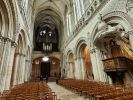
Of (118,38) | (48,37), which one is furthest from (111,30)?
(48,37)

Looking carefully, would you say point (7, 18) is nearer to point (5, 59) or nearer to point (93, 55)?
point (5, 59)

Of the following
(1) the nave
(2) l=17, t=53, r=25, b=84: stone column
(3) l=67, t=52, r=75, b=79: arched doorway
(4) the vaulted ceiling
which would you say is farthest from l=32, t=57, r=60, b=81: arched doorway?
(1) the nave

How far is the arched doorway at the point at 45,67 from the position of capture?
986 inches

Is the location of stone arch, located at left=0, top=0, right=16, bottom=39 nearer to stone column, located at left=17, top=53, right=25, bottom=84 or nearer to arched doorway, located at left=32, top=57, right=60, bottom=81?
stone column, located at left=17, top=53, right=25, bottom=84

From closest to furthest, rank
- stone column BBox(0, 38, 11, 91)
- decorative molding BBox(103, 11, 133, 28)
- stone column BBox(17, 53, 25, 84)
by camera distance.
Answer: decorative molding BBox(103, 11, 133, 28), stone column BBox(0, 38, 11, 91), stone column BBox(17, 53, 25, 84)

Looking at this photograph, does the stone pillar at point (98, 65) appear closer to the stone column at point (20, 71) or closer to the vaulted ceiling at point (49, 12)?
the stone column at point (20, 71)

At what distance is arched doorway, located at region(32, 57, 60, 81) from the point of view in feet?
82.1

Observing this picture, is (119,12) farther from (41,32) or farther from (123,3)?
(41,32)

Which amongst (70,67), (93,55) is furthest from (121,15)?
(70,67)

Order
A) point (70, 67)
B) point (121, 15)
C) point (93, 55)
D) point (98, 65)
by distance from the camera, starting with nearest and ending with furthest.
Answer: point (121, 15) < point (98, 65) < point (93, 55) < point (70, 67)

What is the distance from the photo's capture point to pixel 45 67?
85.0 feet

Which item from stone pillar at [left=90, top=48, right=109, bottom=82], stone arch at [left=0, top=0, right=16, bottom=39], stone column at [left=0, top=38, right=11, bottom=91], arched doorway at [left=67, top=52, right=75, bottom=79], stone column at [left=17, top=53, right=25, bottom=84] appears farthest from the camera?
arched doorway at [left=67, top=52, right=75, bottom=79]

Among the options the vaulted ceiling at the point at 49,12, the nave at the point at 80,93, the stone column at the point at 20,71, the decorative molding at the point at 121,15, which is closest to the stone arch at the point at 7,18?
the nave at the point at 80,93

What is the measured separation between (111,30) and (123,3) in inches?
70.8
